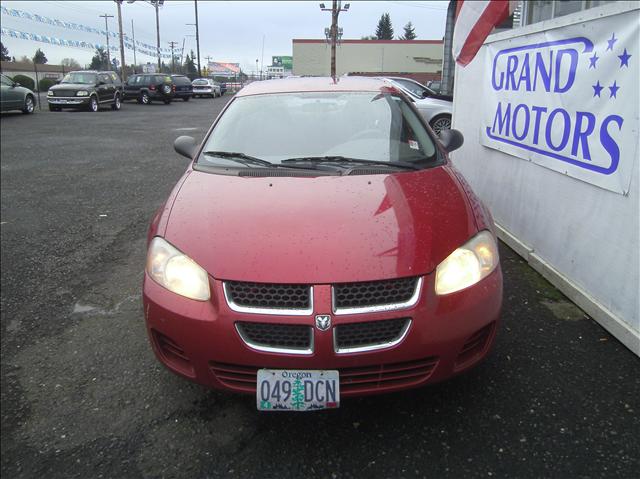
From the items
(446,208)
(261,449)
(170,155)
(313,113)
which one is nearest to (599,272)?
(446,208)

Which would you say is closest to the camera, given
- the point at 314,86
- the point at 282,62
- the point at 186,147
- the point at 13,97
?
the point at 186,147

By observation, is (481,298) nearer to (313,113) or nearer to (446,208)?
(446,208)

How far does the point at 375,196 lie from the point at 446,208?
0.36m

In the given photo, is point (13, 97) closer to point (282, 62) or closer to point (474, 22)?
point (474, 22)

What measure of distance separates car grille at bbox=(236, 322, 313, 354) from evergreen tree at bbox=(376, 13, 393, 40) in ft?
330

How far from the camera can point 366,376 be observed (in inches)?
86.8

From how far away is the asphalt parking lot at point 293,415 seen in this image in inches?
87.3

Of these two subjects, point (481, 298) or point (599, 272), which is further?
point (599, 272)

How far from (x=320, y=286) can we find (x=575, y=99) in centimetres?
253

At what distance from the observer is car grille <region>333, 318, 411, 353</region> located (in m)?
2.12

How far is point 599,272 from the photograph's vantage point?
3387 millimetres

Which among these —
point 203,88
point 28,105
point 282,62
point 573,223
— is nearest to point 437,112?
point 573,223

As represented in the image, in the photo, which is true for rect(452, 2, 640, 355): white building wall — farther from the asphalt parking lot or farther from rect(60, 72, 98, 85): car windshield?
rect(60, 72, 98, 85): car windshield

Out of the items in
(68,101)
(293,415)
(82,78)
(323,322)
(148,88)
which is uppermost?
(82,78)
